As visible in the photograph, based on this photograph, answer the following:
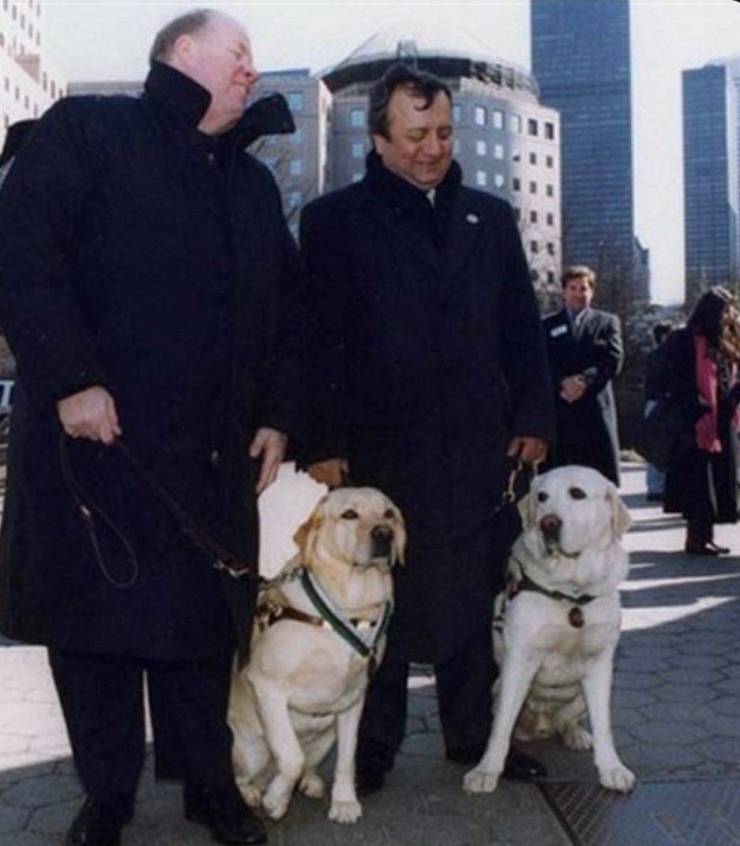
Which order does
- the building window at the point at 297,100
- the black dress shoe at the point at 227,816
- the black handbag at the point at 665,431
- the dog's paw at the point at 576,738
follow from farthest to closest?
the building window at the point at 297,100
the black handbag at the point at 665,431
the dog's paw at the point at 576,738
the black dress shoe at the point at 227,816

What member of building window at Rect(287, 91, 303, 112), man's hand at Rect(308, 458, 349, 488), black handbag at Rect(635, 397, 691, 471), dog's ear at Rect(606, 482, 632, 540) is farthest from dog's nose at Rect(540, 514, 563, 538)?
building window at Rect(287, 91, 303, 112)

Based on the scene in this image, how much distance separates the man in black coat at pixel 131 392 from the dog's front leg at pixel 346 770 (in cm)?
33

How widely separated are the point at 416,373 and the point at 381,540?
62 cm

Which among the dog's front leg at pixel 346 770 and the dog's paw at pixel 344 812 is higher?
the dog's front leg at pixel 346 770

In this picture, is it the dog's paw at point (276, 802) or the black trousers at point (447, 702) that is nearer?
the dog's paw at point (276, 802)

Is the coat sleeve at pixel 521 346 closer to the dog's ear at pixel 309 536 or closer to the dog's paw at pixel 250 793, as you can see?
the dog's ear at pixel 309 536

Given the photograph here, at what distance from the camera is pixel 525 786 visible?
3980 mm

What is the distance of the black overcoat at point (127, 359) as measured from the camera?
3203mm

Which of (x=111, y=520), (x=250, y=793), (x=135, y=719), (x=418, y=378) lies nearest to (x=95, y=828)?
(x=135, y=719)

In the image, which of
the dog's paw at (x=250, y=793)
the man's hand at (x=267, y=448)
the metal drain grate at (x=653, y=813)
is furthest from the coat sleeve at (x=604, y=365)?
the dog's paw at (x=250, y=793)

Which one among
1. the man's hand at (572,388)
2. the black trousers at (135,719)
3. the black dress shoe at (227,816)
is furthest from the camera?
the man's hand at (572,388)

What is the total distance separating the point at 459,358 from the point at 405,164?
0.64 m

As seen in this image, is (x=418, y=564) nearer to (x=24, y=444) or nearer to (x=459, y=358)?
(x=459, y=358)

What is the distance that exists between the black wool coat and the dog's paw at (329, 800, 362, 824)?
4600 millimetres
